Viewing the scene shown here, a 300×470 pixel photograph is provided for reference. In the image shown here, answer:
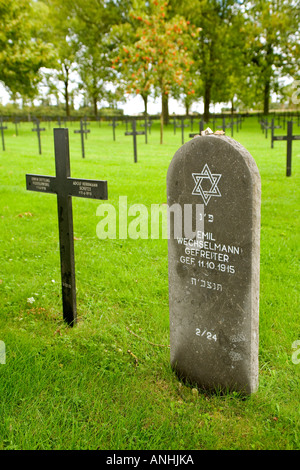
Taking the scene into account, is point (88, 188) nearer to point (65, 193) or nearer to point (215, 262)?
point (65, 193)

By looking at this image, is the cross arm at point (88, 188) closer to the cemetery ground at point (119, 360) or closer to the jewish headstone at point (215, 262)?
the jewish headstone at point (215, 262)

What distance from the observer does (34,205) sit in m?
8.63

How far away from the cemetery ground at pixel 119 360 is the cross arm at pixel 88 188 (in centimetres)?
128

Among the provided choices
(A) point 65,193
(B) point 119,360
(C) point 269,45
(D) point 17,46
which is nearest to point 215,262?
(B) point 119,360

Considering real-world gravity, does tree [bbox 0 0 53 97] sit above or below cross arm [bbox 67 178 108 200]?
above

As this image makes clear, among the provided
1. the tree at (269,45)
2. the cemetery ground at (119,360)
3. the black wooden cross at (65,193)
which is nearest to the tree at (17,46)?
the cemetery ground at (119,360)

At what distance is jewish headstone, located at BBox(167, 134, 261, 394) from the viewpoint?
2660 millimetres

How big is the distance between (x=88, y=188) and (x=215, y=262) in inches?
54.3

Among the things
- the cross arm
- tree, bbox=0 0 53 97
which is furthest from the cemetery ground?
tree, bbox=0 0 53 97

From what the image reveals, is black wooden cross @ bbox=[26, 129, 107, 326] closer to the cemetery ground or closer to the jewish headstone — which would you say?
the cemetery ground

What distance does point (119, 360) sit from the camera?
3.51 metres

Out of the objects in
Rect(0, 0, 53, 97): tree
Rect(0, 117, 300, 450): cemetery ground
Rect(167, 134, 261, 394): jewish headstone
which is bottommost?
Rect(0, 117, 300, 450): cemetery ground

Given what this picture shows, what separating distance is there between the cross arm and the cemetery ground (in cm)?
128

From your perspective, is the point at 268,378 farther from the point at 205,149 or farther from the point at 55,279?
the point at 55,279
